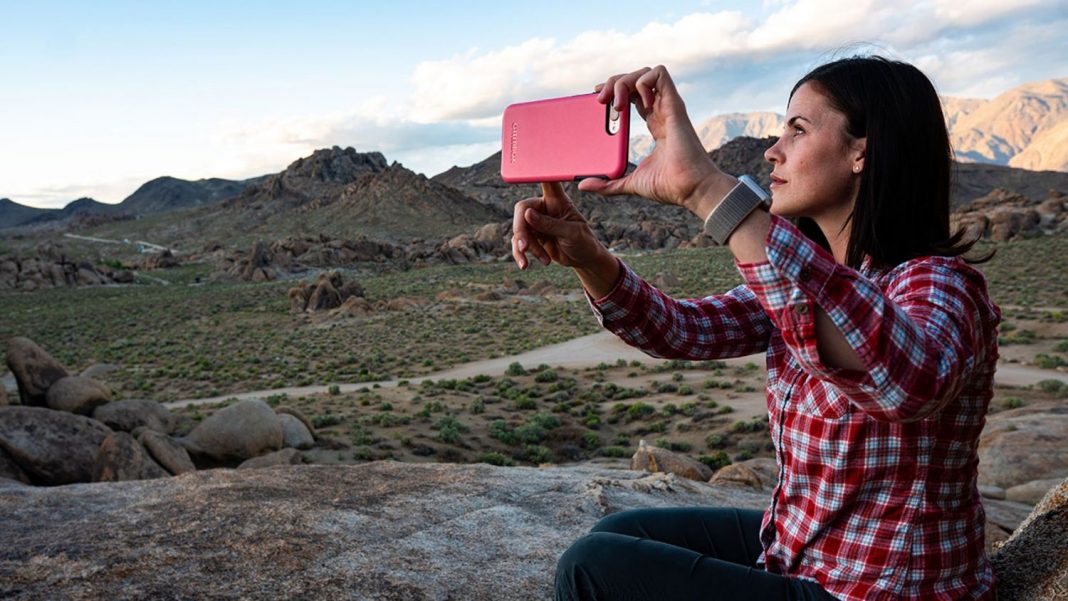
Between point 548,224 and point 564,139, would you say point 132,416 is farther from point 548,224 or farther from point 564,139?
point 564,139

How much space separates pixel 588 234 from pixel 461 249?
65.3m

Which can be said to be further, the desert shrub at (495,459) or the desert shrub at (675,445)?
the desert shrub at (675,445)

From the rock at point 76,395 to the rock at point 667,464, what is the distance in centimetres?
955

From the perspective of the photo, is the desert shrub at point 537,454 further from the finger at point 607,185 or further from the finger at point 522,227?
the finger at point 607,185

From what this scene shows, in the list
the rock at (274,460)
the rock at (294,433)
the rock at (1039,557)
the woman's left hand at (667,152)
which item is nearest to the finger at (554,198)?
the woman's left hand at (667,152)

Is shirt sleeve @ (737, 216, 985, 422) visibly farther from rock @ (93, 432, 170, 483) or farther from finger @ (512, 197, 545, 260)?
rock @ (93, 432, 170, 483)

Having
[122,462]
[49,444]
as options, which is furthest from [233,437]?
[122,462]

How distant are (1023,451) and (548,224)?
8900 millimetres

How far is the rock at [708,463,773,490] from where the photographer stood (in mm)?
7664

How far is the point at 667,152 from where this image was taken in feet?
5.90

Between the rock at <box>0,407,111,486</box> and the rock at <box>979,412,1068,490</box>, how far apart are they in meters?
10.2

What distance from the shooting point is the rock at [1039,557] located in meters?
2.36

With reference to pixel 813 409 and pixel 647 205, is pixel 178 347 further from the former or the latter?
pixel 647 205

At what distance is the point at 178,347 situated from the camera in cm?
2980
